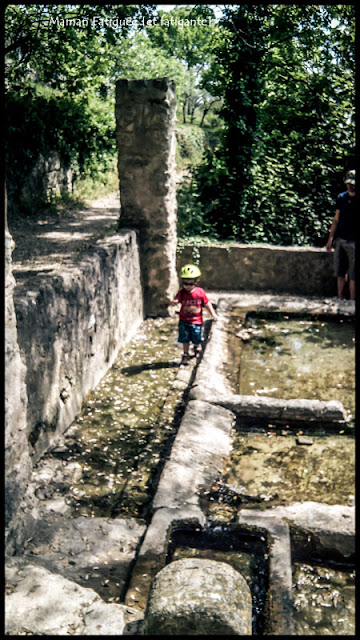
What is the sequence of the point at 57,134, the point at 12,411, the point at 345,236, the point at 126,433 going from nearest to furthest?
the point at 12,411
the point at 126,433
the point at 345,236
the point at 57,134

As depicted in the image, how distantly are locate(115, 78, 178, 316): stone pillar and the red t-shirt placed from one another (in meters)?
1.62

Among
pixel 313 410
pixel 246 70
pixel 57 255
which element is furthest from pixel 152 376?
pixel 246 70

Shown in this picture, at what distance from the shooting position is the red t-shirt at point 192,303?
6574 millimetres

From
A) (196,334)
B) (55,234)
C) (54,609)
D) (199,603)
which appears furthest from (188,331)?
(55,234)

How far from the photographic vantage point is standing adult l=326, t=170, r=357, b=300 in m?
8.08

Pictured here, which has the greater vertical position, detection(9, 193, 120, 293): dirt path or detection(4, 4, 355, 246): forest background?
detection(4, 4, 355, 246): forest background

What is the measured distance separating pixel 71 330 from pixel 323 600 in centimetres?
303

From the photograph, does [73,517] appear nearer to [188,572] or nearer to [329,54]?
[188,572]

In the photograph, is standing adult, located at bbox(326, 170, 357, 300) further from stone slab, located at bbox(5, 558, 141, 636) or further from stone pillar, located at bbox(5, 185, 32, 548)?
stone slab, located at bbox(5, 558, 141, 636)

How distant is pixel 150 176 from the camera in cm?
776

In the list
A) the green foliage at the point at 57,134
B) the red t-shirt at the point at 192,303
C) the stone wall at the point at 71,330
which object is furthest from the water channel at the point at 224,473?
the green foliage at the point at 57,134

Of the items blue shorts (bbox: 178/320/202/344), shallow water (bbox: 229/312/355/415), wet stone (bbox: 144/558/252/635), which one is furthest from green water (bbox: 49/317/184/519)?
wet stone (bbox: 144/558/252/635)

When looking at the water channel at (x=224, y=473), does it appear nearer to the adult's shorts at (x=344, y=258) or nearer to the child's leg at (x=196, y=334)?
the child's leg at (x=196, y=334)

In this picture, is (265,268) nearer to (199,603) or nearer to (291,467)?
(291,467)
